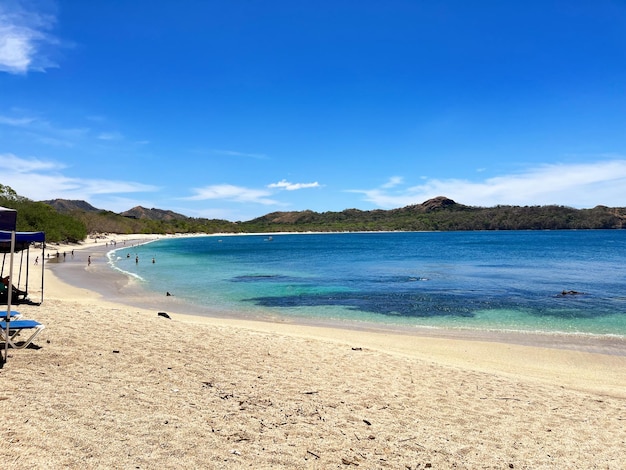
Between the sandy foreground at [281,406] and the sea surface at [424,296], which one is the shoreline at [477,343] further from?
the sea surface at [424,296]

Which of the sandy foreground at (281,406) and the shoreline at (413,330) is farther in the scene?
the shoreline at (413,330)

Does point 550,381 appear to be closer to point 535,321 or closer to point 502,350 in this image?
point 502,350

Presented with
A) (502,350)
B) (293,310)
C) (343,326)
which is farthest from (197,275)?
(502,350)

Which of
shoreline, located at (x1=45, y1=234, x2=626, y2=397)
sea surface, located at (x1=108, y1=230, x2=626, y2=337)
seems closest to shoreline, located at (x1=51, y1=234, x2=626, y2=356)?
shoreline, located at (x1=45, y1=234, x2=626, y2=397)

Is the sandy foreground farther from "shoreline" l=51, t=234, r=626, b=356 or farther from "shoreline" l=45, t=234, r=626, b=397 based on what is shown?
"shoreline" l=51, t=234, r=626, b=356

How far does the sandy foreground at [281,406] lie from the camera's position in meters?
5.32

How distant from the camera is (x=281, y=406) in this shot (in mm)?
7023

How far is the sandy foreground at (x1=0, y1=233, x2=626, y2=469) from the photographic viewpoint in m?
5.32

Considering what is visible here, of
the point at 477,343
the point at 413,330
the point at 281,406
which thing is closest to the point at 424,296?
the point at 413,330

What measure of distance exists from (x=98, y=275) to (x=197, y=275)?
26.0ft

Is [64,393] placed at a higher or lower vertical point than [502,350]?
higher

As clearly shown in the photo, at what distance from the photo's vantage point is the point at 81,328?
11.1m

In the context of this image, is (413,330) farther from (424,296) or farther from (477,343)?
(424,296)

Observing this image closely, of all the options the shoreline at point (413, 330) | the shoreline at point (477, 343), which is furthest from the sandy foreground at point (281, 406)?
the shoreline at point (413, 330)
